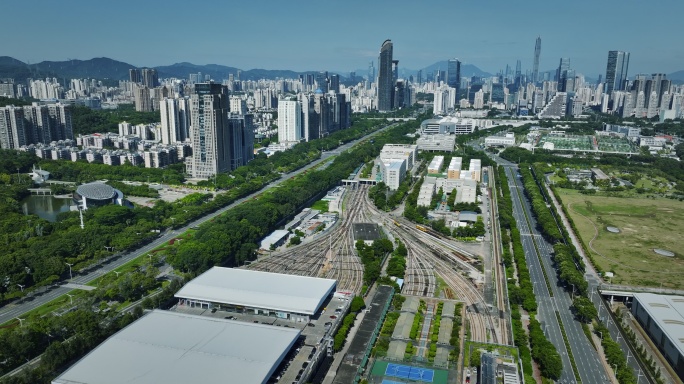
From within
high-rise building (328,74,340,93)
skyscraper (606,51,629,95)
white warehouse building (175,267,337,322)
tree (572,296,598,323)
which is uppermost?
skyscraper (606,51,629,95)

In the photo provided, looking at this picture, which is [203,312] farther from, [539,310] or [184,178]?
[184,178]

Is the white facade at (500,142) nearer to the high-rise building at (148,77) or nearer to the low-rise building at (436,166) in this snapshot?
the low-rise building at (436,166)

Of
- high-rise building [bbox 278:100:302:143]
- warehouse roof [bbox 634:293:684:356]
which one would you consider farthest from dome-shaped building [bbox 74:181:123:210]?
warehouse roof [bbox 634:293:684:356]

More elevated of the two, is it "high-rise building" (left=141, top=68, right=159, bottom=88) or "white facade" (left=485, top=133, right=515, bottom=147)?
"high-rise building" (left=141, top=68, right=159, bottom=88)

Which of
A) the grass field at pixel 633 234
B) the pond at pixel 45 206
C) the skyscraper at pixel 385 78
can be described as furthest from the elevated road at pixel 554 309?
the skyscraper at pixel 385 78

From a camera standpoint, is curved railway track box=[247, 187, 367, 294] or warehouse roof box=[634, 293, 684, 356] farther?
curved railway track box=[247, 187, 367, 294]

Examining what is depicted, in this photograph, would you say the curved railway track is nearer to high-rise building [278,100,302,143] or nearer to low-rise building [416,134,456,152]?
low-rise building [416,134,456,152]
